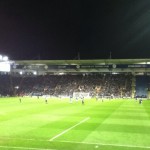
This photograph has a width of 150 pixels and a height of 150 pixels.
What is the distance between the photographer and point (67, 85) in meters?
111

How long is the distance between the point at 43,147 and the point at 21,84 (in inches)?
4062

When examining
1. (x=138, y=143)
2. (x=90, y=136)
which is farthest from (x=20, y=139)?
(x=138, y=143)

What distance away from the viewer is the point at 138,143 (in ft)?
57.2

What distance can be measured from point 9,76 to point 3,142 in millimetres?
103407

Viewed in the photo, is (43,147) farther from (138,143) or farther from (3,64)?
(3,64)

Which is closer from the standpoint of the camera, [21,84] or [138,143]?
[138,143]

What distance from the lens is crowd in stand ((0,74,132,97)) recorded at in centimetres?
10400

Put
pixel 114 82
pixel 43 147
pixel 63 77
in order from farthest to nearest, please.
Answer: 1. pixel 63 77
2. pixel 114 82
3. pixel 43 147

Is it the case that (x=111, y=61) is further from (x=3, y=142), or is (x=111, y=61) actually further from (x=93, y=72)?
(x=3, y=142)

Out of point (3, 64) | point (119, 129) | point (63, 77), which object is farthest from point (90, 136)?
point (63, 77)

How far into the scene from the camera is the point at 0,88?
108812 millimetres

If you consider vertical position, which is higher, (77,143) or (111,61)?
(111,61)

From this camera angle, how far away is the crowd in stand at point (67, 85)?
104 m

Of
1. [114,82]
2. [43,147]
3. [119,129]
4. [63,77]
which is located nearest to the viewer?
[43,147]
